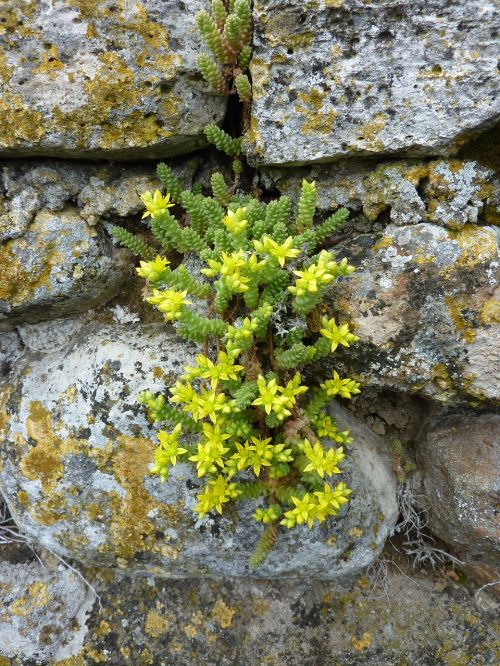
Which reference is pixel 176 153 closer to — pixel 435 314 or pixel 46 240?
pixel 46 240

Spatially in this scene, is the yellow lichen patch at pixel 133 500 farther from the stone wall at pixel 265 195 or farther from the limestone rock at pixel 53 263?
the limestone rock at pixel 53 263

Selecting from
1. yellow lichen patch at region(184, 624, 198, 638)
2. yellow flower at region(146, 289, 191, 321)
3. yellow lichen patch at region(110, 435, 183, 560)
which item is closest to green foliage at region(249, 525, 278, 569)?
yellow lichen patch at region(110, 435, 183, 560)

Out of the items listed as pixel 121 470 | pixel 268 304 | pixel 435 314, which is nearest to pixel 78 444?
pixel 121 470

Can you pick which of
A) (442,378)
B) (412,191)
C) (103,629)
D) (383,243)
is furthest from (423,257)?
(103,629)

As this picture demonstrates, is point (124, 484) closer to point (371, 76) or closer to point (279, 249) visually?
point (279, 249)

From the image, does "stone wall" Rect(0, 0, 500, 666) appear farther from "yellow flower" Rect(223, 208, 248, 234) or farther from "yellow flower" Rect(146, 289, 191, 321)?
"yellow flower" Rect(146, 289, 191, 321)

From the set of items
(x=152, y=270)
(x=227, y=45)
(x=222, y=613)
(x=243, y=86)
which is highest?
(x=227, y=45)
